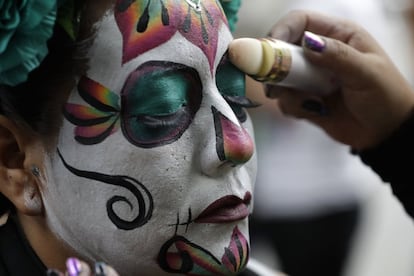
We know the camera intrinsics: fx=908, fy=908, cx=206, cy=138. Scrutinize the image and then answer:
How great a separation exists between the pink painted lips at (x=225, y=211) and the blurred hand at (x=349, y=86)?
340 mm

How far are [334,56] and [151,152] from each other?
1.40 feet

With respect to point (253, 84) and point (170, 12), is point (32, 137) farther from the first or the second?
point (253, 84)

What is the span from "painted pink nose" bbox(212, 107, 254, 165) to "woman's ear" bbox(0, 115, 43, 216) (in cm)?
26

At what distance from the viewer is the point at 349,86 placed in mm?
1620

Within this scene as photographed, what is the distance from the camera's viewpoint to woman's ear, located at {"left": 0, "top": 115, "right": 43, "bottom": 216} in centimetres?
134

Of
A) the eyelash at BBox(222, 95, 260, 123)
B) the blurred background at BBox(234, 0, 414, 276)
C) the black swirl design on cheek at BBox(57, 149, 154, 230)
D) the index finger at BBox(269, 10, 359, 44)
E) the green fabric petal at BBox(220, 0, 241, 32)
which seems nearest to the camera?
the black swirl design on cheek at BBox(57, 149, 154, 230)

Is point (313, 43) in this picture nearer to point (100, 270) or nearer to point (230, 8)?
point (230, 8)

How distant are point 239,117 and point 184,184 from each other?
17cm

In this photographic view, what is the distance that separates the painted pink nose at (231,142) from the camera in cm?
129

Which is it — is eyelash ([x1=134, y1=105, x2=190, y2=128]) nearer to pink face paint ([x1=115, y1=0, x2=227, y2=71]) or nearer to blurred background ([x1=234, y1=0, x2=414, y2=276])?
pink face paint ([x1=115, y1=0, x2=227, y2=71])

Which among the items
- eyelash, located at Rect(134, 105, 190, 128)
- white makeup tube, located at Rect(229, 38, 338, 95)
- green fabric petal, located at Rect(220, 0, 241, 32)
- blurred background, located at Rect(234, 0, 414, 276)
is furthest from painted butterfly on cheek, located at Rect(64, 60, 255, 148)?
blurred background, located at Rect(234, 0, 414, 276)

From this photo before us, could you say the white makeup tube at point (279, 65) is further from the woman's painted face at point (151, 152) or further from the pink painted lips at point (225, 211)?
the pink painted lips at point (225, 211)

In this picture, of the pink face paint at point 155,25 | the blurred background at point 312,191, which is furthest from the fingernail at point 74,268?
the blurred background at point 312,191

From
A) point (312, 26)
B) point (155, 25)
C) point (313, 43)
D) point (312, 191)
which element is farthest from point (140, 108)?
point (312, 191)
